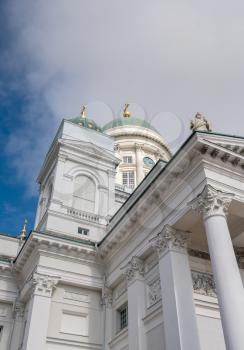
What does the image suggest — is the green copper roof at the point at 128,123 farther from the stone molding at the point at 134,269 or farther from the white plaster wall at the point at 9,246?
the stone molding at the point at 134,269

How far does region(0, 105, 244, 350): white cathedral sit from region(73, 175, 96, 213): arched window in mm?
78

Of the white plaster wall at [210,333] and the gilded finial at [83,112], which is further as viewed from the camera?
the gilded finial at [83,112]

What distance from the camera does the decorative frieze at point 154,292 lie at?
16.2 metres

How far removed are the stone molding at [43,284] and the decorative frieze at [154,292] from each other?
5.18m

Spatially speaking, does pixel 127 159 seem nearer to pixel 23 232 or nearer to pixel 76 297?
pixel 23 232

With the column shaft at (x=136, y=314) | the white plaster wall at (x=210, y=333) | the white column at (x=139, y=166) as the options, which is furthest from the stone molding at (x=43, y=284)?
the white column at (x=139, y=166)

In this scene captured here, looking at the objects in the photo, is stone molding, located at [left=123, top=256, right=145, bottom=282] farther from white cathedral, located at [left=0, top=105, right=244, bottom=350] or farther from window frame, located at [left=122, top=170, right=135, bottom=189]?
window frame, located at [left=122, top=170, right=135, bottom=189]

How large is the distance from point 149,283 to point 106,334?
413 centimetres

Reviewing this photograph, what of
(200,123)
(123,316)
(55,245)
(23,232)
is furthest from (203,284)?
Answer: (23,232)

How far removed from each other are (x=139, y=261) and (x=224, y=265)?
5.97 meters

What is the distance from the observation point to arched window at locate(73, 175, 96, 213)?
82.9ft

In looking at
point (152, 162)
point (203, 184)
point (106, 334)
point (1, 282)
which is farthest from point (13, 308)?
point (152, 162)

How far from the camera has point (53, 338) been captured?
1808cm

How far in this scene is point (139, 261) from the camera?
703 inches
